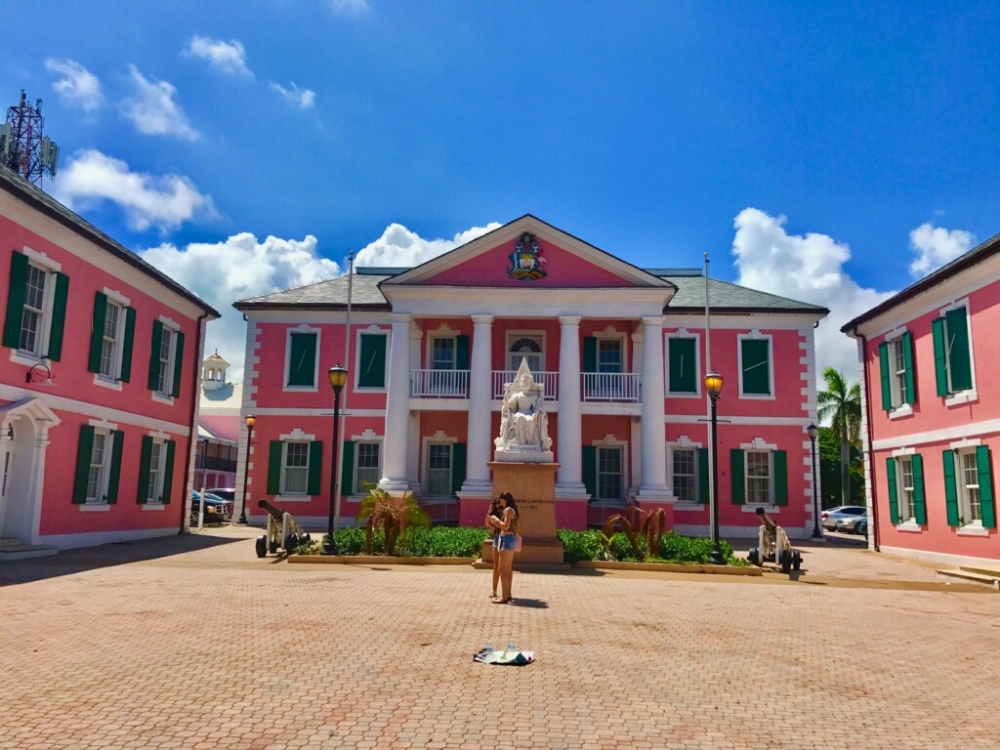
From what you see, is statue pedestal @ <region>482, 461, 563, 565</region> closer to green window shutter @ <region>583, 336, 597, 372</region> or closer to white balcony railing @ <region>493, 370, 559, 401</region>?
white balcony railing @ <region>493, 370, 559, 401</region>

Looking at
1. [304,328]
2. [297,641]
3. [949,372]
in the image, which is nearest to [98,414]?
[304,328]

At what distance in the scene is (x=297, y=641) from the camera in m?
7.34

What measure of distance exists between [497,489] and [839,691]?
8.51 metres

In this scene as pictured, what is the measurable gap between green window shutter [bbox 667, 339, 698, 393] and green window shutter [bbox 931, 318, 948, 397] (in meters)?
8.38

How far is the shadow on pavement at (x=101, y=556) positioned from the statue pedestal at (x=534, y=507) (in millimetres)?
6951

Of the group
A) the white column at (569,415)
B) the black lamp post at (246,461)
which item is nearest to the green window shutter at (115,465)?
the black lamp post at (246,461)

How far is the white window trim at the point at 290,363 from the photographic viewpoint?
2603cm

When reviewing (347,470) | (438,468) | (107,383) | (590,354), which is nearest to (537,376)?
(590,354)

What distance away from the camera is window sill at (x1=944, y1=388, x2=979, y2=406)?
16.8 metres

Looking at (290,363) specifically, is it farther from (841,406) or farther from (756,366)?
(841,406)

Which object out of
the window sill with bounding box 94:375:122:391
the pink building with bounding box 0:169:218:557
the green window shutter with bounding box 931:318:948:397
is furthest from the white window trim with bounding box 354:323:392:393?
the green window shutter with bounding box 931:318:948:397

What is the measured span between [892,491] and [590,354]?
9.74m

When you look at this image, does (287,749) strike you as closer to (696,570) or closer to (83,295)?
(696,570)

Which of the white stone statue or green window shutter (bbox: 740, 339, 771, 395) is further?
green window shutter (bbox: 740, 339, 771, 395)
